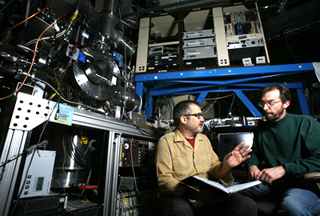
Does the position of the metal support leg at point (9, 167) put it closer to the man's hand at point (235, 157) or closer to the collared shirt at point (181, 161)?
the collared shirt at point (181, 161)

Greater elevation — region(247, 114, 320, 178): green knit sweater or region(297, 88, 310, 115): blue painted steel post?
region(297, 88, 310, 115): blue painted steel post

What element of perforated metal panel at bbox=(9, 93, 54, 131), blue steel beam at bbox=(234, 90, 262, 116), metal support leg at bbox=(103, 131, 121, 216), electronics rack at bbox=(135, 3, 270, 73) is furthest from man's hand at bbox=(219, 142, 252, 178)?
electronics rack at bbox=(135, 3, 270, 73)

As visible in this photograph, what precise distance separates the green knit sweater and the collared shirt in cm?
30

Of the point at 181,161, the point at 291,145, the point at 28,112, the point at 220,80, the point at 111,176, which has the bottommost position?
the point at 111,176

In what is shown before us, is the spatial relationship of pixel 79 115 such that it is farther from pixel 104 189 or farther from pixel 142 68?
pixel 142 68

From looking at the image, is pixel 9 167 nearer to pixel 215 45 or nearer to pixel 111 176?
pixel 111 176

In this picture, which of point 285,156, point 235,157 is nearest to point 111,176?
point 235,157

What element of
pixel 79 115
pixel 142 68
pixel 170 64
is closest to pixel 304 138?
pixel 79 115

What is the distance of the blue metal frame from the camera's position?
7.50 ft

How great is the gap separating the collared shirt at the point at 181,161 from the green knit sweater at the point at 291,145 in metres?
0.30

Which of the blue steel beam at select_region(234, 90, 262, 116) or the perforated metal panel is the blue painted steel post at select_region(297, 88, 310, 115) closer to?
the blue steel beam at select_region(234, 90, 262, 116)

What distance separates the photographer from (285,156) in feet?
3.90

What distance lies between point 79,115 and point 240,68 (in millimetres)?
2198

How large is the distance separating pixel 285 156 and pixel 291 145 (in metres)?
0.09
